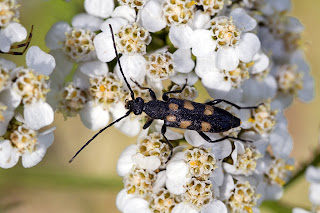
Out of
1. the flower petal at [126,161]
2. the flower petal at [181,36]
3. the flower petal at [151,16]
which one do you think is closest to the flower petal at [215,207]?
the flower petal at [126,161]

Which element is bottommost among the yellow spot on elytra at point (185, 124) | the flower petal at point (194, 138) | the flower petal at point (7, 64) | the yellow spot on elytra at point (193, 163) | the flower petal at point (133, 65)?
the yellow spot on elytra at point (193, 163)

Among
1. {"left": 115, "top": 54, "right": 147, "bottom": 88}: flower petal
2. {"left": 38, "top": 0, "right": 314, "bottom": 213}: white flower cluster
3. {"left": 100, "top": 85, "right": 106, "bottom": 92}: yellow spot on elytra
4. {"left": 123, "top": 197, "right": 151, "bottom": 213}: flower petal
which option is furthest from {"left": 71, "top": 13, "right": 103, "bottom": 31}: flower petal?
{"left": 123, "top": 197, "right": 151, "bottom": 213}: flower petal

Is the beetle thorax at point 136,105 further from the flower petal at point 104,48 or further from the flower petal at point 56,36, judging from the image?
the flower petal at point 56,36

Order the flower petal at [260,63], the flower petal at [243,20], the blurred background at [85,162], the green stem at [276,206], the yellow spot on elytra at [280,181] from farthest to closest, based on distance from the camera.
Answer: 1. the blurred background at [85,162]
2. the green stem at [276,206]
3. the yellow spot on elytra at [280,181]
4. the flower petal at [260,63]
5. the flower petal at [243,20]

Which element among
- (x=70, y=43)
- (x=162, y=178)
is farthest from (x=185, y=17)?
(x=162, y=178)

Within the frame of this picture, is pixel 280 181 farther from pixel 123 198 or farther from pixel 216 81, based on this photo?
pixel 123 198

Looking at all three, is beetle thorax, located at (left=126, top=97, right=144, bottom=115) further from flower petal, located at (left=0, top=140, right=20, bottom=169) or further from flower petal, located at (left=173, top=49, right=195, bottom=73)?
flower petal, located at (left=0, top=140, right=20, bottom=169)

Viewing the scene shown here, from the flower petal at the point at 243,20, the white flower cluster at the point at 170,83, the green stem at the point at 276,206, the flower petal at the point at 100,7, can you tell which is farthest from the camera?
the green stem at the point at 276,206
